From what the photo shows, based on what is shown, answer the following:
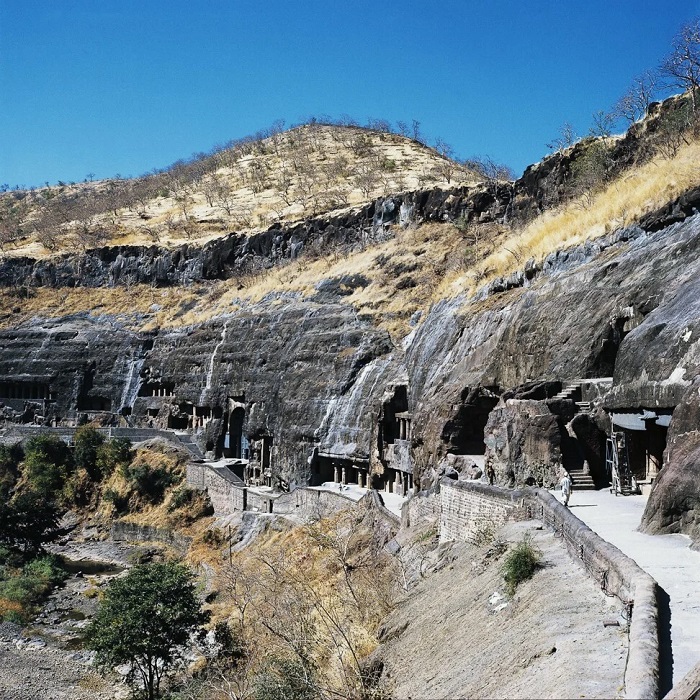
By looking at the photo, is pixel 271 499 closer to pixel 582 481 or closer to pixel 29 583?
pixel 29 583

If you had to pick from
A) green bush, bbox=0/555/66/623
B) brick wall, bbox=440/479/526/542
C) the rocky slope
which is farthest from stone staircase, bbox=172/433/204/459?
brick wall, bbox=440/479/526/542

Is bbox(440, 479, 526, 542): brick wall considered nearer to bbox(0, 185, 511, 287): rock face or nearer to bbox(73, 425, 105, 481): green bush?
bbox(0, 185, 511, 287): rock face

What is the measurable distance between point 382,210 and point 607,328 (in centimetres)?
4532

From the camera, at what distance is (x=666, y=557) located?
517 inches

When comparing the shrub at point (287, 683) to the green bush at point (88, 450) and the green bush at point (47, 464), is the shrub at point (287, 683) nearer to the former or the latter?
the green bush at point (47, 464)

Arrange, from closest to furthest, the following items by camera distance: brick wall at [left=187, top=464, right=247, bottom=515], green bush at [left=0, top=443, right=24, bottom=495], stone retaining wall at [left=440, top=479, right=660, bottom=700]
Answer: stone retaining wall at [left=440, top=479, right=660, bottom=700], brick wall at [left=187, top=464, right=247, bottom=515], green bush at [left=0, top=443, right=24, bottom=495]

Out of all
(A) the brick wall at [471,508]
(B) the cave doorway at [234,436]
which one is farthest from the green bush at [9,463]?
(A) the brick wall at [471,508]

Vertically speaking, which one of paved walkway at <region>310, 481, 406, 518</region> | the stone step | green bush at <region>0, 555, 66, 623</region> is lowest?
green bush at <region>0, 555, 66, 623</region>

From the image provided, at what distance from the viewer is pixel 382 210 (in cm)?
6994

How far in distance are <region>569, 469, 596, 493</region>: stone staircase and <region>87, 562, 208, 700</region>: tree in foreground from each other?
14.1 metres

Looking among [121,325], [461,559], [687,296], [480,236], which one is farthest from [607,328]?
[121,325]

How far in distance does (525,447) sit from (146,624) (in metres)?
14.1

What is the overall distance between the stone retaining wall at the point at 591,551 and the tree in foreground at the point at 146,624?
10.9 metres

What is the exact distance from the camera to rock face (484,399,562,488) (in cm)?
2359
